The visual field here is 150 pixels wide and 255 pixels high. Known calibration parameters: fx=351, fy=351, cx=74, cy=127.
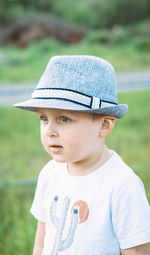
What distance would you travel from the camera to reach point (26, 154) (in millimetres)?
3740

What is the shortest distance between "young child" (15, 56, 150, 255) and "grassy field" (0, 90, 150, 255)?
1008mm

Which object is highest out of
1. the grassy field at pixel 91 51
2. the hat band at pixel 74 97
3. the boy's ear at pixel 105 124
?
the grassy field at pixel 91 51

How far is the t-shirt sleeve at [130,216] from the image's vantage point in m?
1.00

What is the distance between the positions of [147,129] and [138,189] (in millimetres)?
3158

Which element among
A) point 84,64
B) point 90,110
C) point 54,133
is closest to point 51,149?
point 54,133

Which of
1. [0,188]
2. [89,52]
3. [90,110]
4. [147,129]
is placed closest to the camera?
[90,110]

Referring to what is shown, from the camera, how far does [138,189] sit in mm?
1030

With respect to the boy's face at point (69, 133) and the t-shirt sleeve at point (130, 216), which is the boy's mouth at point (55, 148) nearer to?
the boy's face at point (69, 133)

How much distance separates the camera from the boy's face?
1038mm

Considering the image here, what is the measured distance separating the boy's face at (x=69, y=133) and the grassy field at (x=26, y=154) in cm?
110

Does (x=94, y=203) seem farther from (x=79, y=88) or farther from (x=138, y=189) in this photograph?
(x=79, y=88)

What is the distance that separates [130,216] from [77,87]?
1.32ft

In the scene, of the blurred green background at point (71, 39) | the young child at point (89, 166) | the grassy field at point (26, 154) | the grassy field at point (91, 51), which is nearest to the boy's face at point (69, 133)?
the young child at point (89, 166)

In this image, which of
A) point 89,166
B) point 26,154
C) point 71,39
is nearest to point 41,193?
point 89,166
